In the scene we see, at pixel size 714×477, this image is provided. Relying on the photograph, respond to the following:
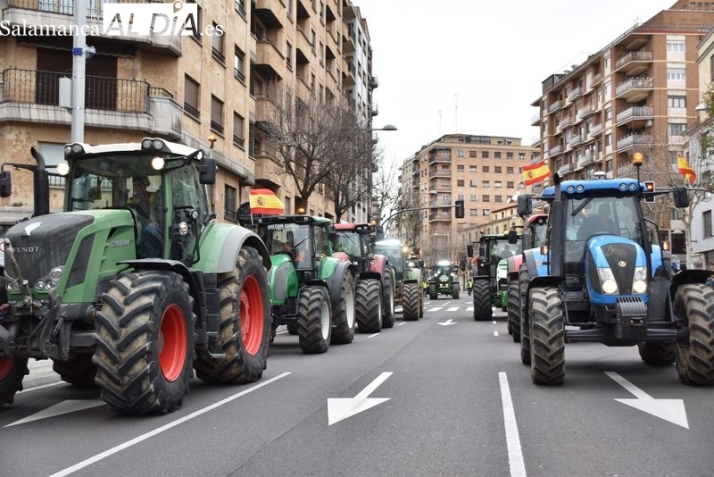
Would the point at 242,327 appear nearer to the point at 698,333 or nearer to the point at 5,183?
the point at 5,183

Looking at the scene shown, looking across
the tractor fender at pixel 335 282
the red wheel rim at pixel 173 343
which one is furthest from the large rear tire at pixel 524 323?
the red wheel rim at pixel 173 343

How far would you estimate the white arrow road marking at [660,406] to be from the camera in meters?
6.97

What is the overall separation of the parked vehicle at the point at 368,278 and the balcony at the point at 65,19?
330 inches

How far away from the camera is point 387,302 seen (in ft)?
66.2

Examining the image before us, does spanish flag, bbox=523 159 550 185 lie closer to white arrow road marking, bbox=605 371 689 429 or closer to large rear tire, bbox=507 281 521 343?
large rear tire, bbox=507 281 521 343

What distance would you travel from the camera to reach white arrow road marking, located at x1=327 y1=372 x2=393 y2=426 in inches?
286

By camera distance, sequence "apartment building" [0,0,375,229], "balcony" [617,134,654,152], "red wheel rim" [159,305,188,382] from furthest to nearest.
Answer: "balcony" [617,134,654,152] < "apartment building" [0,0,375,229] < "red wheel rim" [159,305,188,382]

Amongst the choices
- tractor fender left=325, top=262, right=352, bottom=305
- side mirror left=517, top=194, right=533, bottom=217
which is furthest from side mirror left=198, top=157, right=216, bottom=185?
tractor fender left=325, top=262, right=352, bottom=305

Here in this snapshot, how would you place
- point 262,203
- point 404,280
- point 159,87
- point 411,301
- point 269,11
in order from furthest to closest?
1. point 269,11
2. point 404,280
3. point 411,301
4. point 159,87
5. point 262,203

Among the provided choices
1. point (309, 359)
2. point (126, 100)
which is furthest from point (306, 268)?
point (126, 100)

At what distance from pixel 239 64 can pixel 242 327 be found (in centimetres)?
2337

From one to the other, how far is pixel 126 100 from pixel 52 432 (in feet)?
57.8

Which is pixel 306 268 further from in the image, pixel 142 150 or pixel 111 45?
pixel 111 45

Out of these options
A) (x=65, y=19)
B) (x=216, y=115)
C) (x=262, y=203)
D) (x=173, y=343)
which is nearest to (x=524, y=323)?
(x=173, y=343)
